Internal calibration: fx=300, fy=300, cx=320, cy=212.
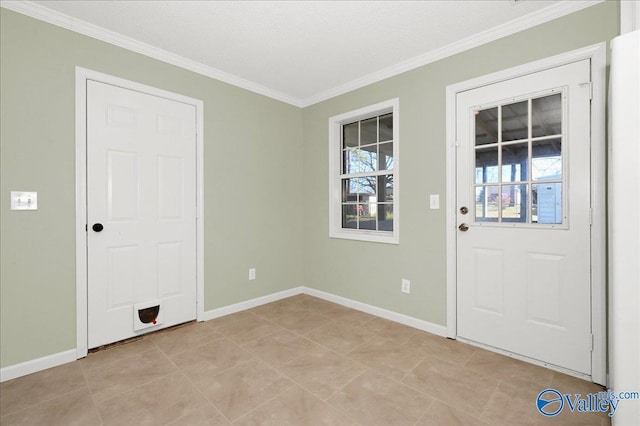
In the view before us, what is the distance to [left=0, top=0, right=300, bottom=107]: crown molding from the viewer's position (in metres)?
2.12

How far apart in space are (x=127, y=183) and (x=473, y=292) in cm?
312

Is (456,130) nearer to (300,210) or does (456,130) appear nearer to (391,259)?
(391,259)

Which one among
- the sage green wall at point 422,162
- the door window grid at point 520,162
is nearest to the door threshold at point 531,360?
the sage green wall at point 422,162

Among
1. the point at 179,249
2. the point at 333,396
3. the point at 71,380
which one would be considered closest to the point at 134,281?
the point at 179,249

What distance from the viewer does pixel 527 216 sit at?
230 centimetres

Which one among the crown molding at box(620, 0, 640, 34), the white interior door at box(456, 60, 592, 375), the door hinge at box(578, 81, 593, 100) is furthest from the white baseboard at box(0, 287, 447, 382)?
the crown molding at box(620, 0, 640, 34)

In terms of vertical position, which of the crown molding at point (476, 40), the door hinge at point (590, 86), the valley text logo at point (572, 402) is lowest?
the valley text logo at point (572, 402)

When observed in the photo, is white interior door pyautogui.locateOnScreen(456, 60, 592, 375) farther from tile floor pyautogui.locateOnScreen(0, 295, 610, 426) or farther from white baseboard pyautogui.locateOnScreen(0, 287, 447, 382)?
white baseboard pyautogui.locateOnScreen(0, 287, 447, 382)

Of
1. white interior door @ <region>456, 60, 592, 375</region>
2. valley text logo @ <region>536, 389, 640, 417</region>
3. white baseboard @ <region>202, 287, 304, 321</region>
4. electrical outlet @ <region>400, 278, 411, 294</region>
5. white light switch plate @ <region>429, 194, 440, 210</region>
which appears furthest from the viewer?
white baseboard @ <region>202, 287, 304, 321</region>

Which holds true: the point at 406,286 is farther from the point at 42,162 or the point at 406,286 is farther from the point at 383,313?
the point at 42,162

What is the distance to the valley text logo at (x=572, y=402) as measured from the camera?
5.73 feet

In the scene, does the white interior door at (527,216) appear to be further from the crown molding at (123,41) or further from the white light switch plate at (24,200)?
the white light switch plate at (24,200)

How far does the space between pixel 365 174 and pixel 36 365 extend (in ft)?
10.8

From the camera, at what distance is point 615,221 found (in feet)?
3.71
